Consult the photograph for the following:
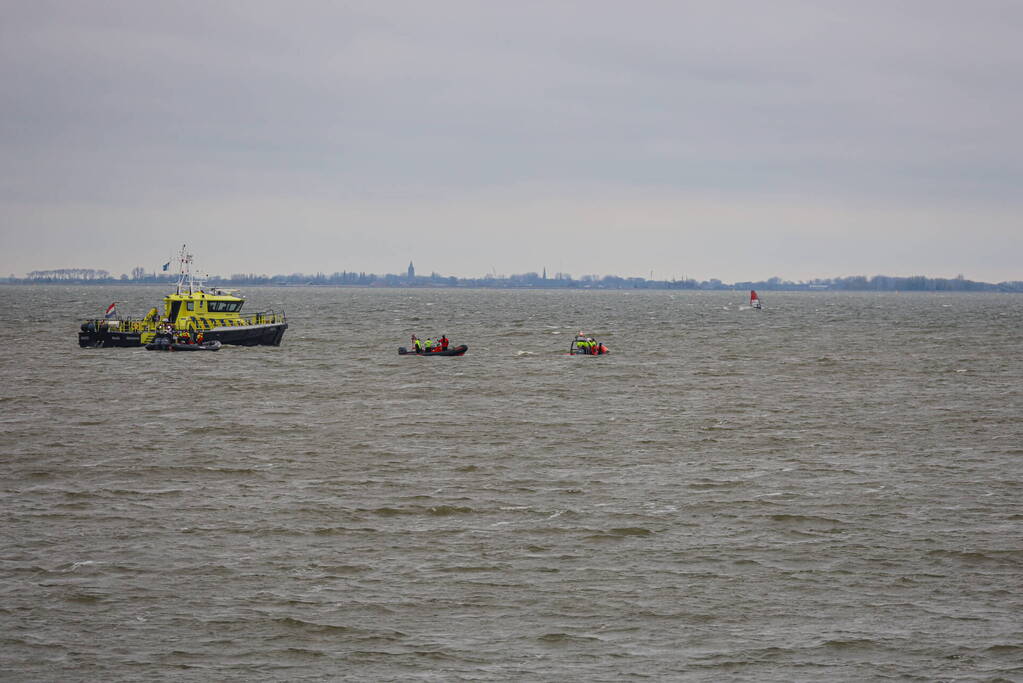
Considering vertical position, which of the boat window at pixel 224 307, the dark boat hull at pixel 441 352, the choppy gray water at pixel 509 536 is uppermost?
the boat window at pixel 224 307

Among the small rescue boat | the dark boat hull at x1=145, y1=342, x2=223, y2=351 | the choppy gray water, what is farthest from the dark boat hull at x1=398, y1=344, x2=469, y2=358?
the choppy gray water

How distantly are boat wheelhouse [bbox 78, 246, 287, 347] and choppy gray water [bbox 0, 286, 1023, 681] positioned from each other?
3264cm

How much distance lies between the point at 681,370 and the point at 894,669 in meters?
60.4

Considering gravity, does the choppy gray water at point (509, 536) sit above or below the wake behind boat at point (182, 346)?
below

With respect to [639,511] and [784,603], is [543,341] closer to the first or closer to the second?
[639,511]

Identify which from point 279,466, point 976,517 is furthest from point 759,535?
point 279,466

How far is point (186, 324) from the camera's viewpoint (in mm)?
92375

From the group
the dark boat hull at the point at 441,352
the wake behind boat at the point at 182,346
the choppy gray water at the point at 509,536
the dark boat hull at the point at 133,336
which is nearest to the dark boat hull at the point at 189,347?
the wake behind boat at the point at 182,346

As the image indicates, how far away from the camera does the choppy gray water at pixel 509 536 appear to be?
19.5m

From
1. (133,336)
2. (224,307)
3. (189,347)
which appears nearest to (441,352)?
(189,347)

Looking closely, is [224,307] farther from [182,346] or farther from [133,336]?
[133,336]

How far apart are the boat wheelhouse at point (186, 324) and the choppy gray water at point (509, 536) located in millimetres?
32641

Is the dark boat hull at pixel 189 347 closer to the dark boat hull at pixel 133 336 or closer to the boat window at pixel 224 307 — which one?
the dark boat hull at pixel 133 336

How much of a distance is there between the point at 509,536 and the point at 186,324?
70.7 m
